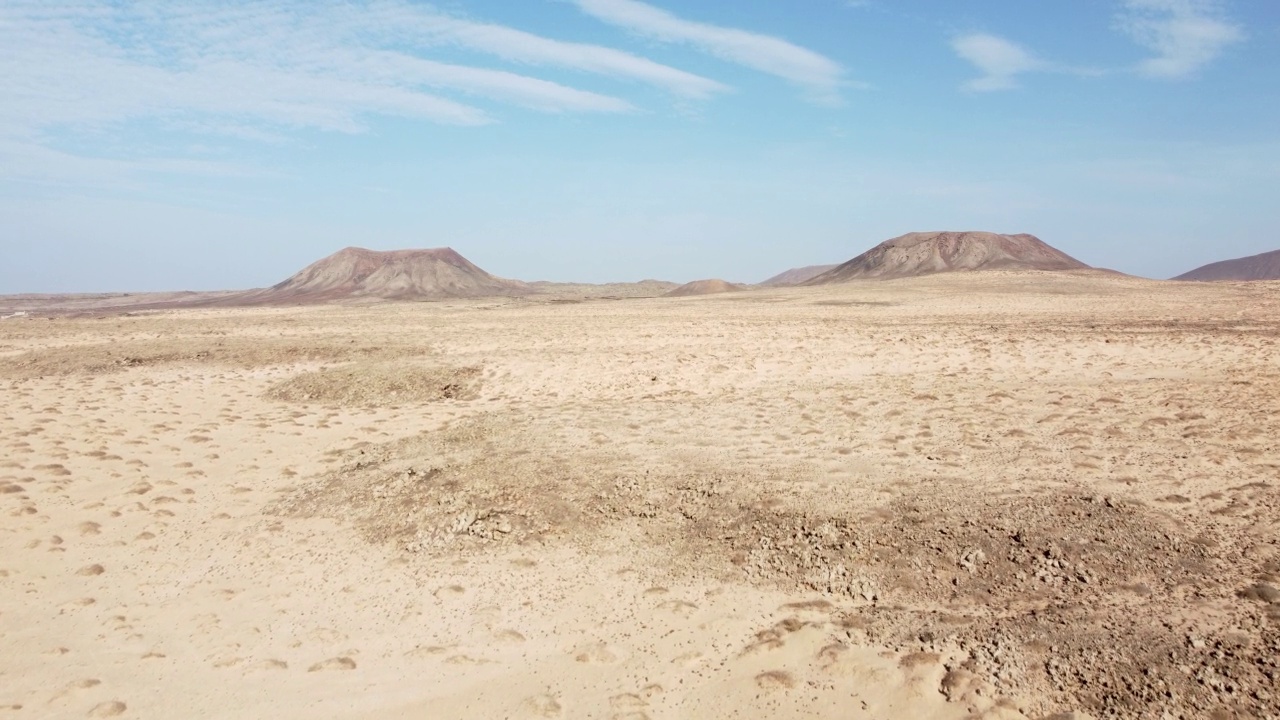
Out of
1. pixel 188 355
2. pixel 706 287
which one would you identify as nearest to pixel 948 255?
pixel 706 287

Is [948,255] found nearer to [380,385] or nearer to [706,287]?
[706,287]

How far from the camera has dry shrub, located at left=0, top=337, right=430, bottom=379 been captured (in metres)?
13.8

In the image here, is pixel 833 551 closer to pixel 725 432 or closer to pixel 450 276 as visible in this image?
pixel 725 432

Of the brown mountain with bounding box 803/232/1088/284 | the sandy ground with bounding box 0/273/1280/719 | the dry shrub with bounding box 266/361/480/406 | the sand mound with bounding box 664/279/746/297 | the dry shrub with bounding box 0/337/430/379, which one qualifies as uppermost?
the brown mountain with bounding box 803/232/1088/284

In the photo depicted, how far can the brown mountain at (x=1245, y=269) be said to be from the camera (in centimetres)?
8619

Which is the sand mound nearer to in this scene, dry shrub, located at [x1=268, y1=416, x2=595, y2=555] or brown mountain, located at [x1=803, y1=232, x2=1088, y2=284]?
brown mountain, located at [x1=803, y1=232, x2=1088, y2=284]

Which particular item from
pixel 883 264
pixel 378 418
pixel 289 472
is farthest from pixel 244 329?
pixel 883 264

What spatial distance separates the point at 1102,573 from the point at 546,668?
11.2 feet

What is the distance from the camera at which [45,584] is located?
497 centimetres

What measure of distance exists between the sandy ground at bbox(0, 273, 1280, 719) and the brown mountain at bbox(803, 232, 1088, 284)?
190ft

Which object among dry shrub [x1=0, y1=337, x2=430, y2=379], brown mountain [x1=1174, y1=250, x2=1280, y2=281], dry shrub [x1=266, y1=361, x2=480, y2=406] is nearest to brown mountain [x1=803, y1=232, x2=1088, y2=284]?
brown mountain [x1=1174, y1=250, x2=1280, y2=281]

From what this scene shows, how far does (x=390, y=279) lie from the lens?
77.5 metres

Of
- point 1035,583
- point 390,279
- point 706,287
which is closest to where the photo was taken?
point 1035,583

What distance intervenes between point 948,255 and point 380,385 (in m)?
66.5
